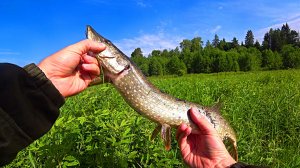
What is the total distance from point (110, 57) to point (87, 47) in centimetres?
19

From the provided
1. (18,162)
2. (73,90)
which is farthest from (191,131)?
(18,162)

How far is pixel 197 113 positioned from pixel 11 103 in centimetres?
143

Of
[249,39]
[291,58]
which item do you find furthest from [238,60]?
[249,39]

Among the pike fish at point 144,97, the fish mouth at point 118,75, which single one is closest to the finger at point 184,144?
the pike fish at point 144,97

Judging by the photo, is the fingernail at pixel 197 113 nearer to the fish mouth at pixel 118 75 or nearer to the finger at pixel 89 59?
the fish mouth at pixel 118 75

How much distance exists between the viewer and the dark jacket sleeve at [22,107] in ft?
6.43

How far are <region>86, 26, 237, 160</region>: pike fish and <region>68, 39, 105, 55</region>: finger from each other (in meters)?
0.06

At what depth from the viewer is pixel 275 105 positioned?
6805mm

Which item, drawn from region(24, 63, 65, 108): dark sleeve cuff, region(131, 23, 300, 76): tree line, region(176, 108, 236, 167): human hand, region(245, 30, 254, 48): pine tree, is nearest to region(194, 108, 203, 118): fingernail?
region(176, 108, 236, 167): human hand

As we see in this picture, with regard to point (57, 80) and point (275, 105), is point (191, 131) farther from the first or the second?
point (275, 105)

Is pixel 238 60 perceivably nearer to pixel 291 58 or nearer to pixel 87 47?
pixel 291 58

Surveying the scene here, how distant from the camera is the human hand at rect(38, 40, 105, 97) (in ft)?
8.07

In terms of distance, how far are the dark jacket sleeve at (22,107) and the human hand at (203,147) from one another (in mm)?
1131

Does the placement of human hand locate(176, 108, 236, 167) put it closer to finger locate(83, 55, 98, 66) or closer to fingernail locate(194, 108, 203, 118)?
fingernail locate(194, 108, 203, 118)
